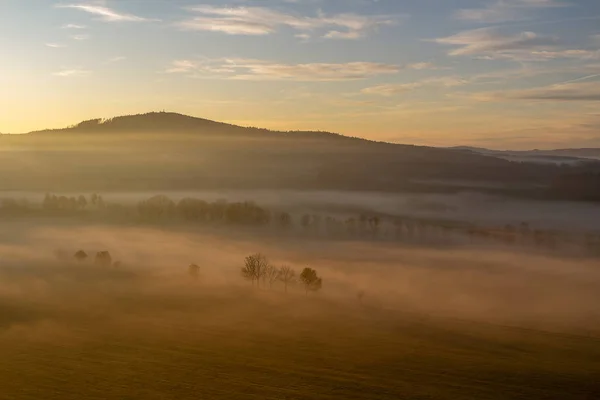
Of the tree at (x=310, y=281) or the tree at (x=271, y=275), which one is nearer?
the tree at (x=310, y=281)

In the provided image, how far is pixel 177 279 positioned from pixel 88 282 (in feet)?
57.8

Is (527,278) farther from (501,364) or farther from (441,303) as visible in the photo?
(501,364)

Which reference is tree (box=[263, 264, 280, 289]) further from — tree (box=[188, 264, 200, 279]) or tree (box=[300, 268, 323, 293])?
tree (box=[188, 264, 200, 279])

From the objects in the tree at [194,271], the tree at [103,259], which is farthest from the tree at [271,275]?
the tree at [103,259]

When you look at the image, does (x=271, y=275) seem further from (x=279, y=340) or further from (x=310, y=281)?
(x=279, y=340)

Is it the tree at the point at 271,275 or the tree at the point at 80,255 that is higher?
the tree at the point at 271,275

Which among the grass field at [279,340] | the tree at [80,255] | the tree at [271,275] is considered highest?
the grass field at [279,340]

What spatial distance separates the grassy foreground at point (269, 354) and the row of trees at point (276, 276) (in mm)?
31377

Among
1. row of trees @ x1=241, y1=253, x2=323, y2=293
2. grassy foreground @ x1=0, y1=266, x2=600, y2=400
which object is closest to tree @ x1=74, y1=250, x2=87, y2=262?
row of trees @ x1=241, y1=253, x2=323, y2=293

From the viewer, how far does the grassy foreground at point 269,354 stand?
56156mm

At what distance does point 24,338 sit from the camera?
74.6 metres

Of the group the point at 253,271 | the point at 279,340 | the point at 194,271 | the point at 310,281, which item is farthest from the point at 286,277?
the point at 279,340

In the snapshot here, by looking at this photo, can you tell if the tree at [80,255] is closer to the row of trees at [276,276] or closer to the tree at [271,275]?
the row of trees at [276,276]

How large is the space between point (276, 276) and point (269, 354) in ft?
254
